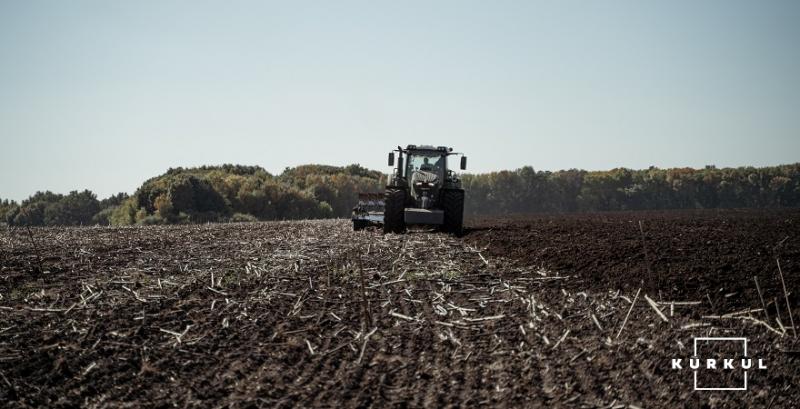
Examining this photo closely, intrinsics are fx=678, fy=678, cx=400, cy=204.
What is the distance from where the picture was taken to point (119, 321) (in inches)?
321

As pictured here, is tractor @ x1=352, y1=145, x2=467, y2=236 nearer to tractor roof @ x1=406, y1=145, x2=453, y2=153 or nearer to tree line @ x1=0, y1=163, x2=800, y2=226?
tractor roof @ x1=406, y1=145, x2=453, y2=153

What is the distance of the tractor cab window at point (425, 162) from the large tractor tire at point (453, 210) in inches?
55.2

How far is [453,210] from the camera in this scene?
66.6 ft

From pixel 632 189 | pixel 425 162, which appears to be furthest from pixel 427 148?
pixel 632 189

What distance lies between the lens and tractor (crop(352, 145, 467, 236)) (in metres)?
20.2

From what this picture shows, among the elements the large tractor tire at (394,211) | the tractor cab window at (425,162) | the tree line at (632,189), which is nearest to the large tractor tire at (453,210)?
the large tractor tire at (394,211)

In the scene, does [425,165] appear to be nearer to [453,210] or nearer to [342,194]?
[453,210]

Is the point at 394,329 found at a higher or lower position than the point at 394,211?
lower

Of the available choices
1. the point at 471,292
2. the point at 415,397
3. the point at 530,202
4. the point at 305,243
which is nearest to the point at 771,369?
the point at 415,397

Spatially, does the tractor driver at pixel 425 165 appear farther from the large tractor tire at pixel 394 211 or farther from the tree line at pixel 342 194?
the tree line at pixel 342 194

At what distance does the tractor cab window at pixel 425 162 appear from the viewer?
70.8ft

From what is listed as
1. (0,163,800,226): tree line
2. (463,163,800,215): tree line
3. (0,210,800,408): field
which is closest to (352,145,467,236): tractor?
(0,210,800,408): field

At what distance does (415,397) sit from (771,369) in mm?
3727

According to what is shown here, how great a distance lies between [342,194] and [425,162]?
43259 millimetres
